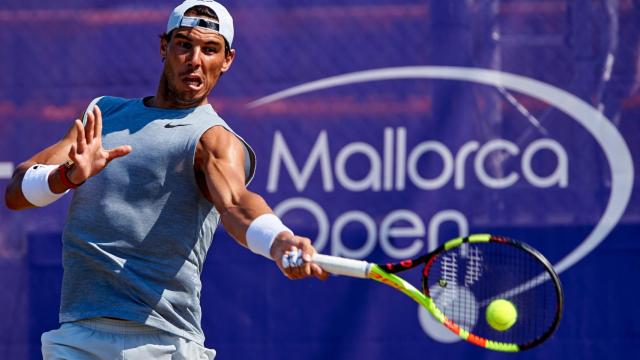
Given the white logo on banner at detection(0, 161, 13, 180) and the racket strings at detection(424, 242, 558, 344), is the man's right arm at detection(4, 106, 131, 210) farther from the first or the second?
the white logo on banner at detection(0, 161, 13, 180)

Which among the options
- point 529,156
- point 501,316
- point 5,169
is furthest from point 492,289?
point 5,169

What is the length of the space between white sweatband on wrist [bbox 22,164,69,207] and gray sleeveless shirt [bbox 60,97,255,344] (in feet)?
0.29

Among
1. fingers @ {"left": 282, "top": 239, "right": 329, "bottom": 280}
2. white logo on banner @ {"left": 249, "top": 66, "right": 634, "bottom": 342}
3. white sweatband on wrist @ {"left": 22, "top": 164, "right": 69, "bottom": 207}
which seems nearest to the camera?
fingers @ {"left": 282, "top": 239, "right": 329, "bottom": 280}

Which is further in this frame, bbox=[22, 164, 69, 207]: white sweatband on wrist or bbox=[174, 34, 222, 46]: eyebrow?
bbox=[174, 34, 222, 46]: eyebrow

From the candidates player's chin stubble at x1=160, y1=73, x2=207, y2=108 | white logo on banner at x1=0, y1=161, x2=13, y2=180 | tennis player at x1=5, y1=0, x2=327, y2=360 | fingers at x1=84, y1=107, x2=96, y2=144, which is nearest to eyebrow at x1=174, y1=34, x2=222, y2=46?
player's chin stubble at x1=160, y1=73, x2=207, y2=108

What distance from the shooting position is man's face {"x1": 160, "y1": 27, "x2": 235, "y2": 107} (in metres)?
3.24

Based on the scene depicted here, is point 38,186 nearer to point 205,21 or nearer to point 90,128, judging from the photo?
point 90,128

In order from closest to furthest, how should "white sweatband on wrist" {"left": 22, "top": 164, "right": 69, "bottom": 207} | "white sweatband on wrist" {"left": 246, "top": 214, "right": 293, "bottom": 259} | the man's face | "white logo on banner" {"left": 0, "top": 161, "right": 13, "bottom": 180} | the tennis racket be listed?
"white sweatband on wrist" {"left": 246, "top": 214, "right": 293, "bottom": 259} → "white sweatband on wrist" {"left": 22, "top": 164, "right": 69, "bottom": 207} → the man's face → the tennis racket → "white logo on banner" {"left": 0, "top": 161, "right": 13, "bottom": 180}

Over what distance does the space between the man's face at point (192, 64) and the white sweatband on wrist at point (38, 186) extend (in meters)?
0.40

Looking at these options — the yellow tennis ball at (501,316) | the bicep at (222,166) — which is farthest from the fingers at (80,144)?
the yellow tennis ball at (501,316)

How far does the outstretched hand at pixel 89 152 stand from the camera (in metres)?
2.91

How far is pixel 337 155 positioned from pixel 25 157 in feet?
4.16

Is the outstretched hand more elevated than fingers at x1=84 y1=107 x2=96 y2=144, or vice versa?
fingers at x1=84 y1=107 x2=96 y2=144

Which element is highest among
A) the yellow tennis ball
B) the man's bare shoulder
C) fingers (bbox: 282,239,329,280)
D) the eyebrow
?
the eyebrow
